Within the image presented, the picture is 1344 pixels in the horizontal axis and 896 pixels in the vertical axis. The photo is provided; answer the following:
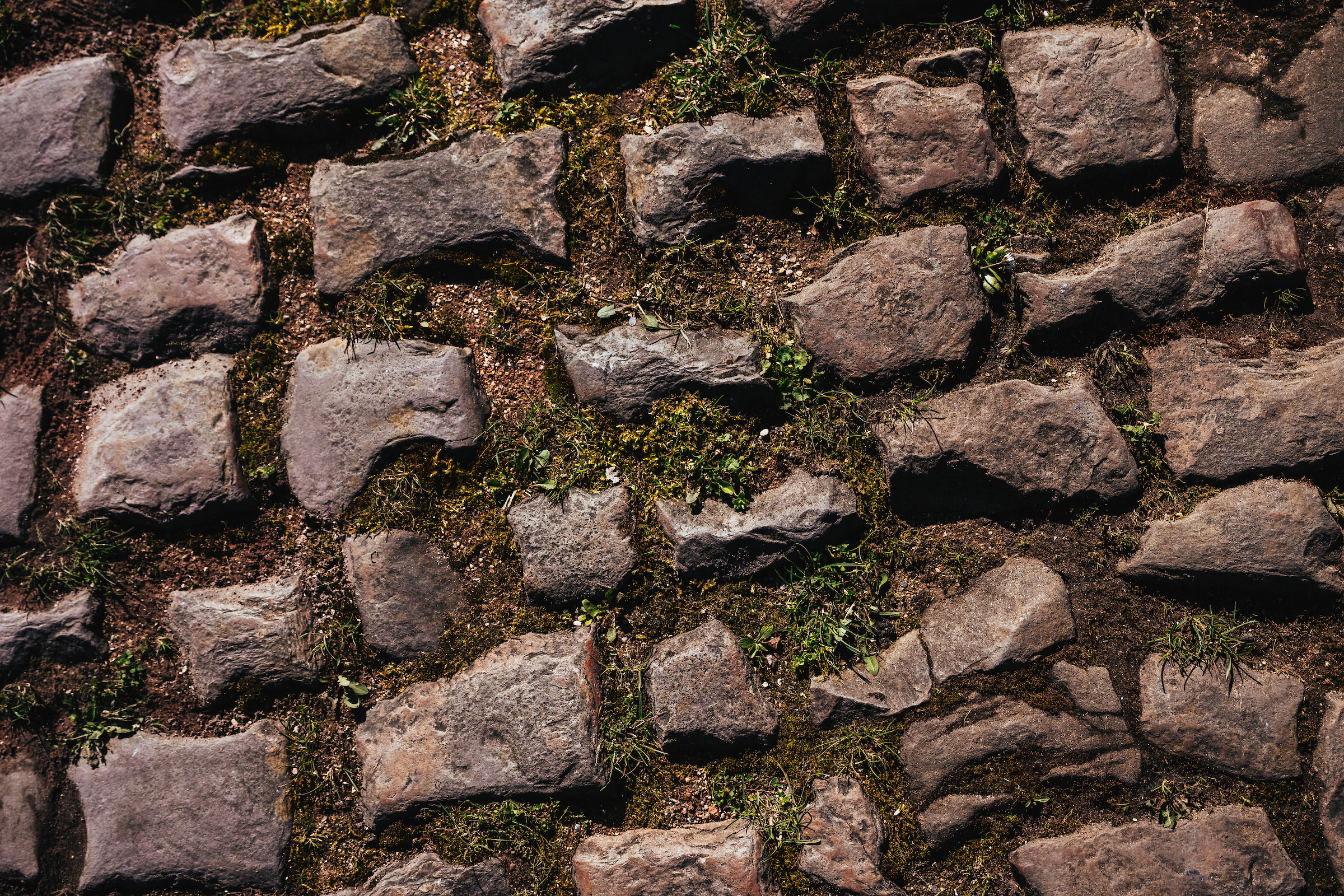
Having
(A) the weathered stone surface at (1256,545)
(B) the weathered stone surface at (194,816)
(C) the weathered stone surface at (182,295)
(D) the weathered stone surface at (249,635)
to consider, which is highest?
(C) the weathered stone surface at (182,295)

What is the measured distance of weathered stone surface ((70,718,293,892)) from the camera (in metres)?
2.31

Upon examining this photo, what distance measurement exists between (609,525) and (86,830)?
1.93 meters

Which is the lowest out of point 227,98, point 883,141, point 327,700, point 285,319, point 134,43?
point 327,700

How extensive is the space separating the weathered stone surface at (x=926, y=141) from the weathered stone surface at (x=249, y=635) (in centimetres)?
229

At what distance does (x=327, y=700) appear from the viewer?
2363mm

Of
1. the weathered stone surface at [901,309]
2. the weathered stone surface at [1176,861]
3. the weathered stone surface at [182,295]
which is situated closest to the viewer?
the weathered stone surface at [1176,861]

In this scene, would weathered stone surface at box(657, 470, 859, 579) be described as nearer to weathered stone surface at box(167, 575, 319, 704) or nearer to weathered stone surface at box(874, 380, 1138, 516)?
weathered stone surface at box(874, 380, 1138, 516)

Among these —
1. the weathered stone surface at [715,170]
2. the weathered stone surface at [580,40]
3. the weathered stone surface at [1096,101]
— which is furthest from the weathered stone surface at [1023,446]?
the weathered stone surface at [580,40]

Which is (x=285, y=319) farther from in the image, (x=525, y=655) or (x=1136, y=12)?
(x=1136, y=12)

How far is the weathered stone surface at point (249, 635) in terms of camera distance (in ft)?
7.63

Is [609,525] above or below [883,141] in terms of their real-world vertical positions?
below

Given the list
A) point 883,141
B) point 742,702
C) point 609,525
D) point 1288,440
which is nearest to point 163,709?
point 609,525

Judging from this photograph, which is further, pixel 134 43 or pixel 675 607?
pixel 134 43

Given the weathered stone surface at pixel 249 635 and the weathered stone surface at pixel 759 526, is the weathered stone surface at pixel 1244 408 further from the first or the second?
the weathered stone surface at pixel 249 635
